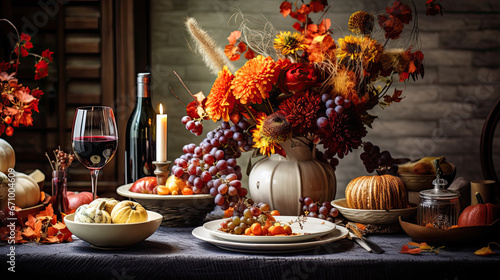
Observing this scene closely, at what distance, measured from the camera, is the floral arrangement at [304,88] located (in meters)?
1.06

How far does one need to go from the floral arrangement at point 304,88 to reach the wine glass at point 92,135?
186mm

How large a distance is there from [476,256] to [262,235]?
378 mm

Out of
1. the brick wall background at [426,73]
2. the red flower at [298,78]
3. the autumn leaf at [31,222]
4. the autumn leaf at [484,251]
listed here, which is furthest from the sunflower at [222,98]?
the brick wall background at [426,73]

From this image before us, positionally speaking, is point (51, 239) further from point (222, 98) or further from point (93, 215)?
point (222, 98)

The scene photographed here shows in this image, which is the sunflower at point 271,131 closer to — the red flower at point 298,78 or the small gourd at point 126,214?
the red flower at point 298,78

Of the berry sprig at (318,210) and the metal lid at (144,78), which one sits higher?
the metal lid at (144,78)

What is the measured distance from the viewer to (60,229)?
102cm

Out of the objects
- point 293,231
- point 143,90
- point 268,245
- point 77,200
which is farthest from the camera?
point 143,90

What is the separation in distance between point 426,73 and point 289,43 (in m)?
1.38

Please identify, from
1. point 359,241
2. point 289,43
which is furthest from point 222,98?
point 359,241

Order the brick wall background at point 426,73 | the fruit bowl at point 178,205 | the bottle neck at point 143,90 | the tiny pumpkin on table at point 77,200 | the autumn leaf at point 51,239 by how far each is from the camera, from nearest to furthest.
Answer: the autumn leaf at point 51,239 < the fruit bowl at point 178,205 < the tiny pumpkin on table at point 77,200 < the bottle neck at point 143,90 < the brick wall background at point 426,73

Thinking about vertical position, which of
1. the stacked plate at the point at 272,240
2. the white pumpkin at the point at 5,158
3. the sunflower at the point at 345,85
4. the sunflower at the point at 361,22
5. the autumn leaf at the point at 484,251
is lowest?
the autumn leaf at the point at 484,251

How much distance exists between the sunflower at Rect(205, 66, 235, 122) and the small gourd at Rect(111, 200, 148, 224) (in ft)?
0.90

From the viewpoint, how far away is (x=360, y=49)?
1.07m
